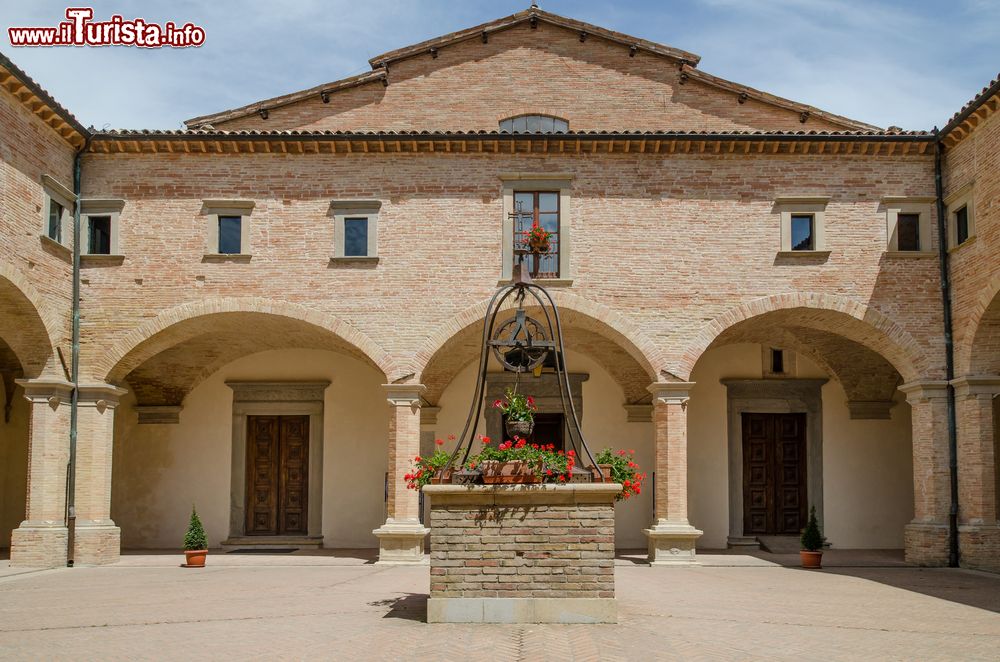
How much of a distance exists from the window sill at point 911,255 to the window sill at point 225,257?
10074 mm

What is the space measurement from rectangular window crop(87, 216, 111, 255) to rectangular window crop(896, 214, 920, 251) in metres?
12.6

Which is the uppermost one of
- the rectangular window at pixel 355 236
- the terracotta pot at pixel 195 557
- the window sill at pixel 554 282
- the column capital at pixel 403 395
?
the rectangular window at pixel 355 236

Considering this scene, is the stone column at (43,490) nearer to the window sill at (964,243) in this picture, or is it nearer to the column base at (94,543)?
the column base at (94,543)

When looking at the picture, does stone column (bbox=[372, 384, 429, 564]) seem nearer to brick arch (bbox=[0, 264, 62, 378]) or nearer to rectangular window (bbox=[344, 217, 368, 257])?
rectangular window (bbox=[344, 217, 368, 257])

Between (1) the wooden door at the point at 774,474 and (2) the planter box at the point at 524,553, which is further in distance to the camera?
(1) the wooden door at the point at 774,474

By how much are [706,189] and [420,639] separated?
32.1ft

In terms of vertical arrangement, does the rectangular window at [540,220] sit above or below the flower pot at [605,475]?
above

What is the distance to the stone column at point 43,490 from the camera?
1472cm

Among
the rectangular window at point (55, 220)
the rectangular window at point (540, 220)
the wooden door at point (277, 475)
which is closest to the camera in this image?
the rectangular window at point (55, 220)

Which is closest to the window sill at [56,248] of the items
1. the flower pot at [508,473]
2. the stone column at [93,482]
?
the stone column at [93,482]

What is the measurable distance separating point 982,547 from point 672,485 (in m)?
4.57

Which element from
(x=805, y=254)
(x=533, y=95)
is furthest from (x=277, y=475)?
(x=805, y=254)

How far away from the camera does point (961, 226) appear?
50.5ft

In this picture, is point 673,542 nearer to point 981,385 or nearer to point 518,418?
point 981,385
